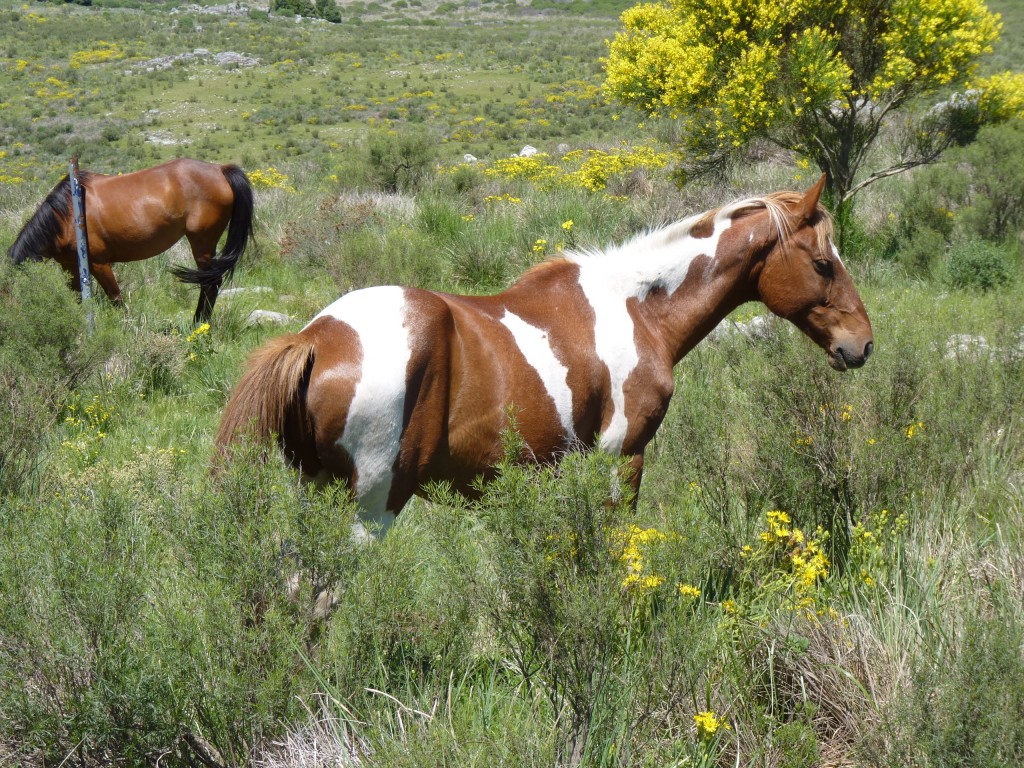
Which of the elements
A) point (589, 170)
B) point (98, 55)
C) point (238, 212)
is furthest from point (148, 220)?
point (98, 55)

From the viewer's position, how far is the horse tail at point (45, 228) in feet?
26.2

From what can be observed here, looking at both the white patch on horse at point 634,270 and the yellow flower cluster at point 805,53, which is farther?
the yellow flower cluster at point 805,53

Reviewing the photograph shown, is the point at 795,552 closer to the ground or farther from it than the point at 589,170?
closer to the ground

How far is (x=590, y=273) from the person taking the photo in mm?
4035

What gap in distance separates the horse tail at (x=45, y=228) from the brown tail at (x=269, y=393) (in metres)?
6.09

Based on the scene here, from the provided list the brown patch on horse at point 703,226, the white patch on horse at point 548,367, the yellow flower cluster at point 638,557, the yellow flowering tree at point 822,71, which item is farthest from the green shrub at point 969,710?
the yellow flowering tree at point 822,71

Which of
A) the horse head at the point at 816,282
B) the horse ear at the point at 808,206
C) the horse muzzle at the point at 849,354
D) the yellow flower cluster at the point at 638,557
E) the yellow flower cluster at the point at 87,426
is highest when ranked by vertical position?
the horse ear at the point at 808,206

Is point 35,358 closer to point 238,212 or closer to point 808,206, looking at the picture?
point 238,212

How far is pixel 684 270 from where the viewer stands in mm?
4109

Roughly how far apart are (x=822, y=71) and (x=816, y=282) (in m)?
6.25

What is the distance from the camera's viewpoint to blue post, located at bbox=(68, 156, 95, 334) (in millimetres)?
7750

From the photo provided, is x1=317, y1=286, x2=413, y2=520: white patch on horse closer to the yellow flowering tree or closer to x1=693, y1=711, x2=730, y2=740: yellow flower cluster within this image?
x1=693, y1=711, x2=730, y2=740: yellow flower cluster

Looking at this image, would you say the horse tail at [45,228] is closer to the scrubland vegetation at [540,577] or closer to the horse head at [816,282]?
the scrubland vegetation at [540,577]

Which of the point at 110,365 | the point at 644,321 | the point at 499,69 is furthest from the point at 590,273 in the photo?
the point at 499,69
